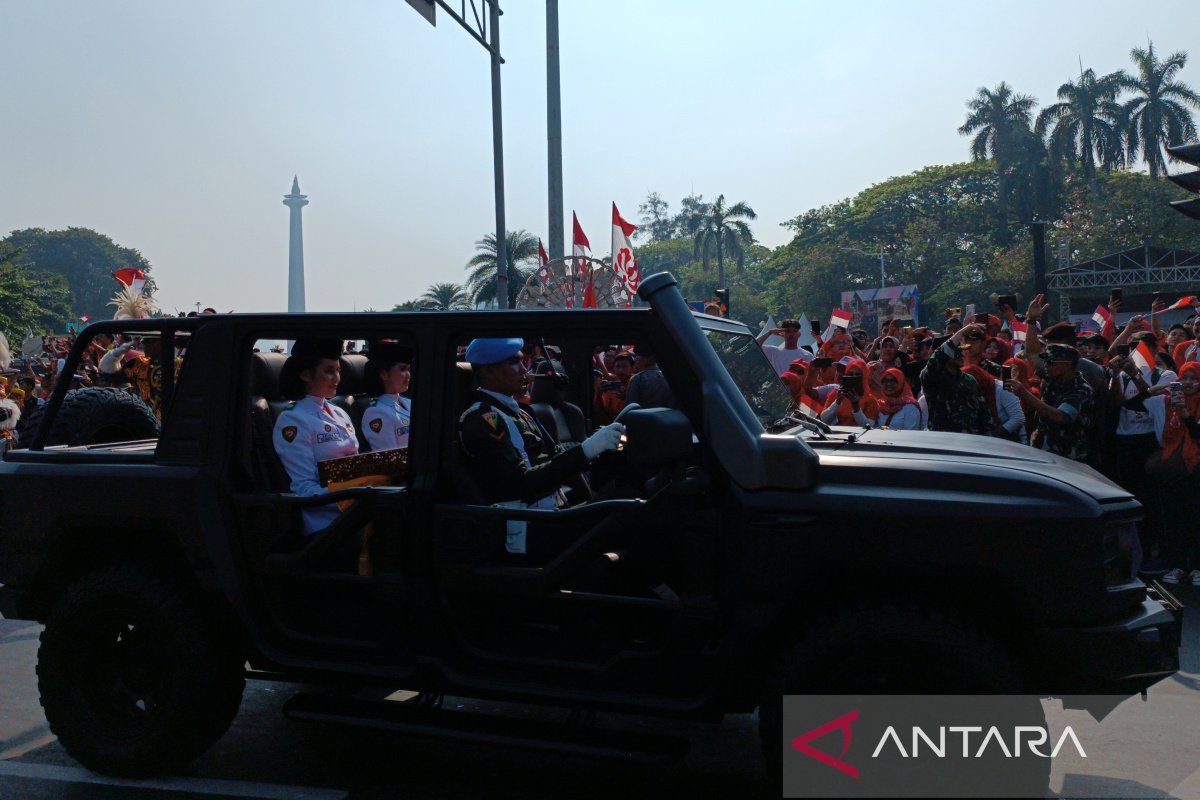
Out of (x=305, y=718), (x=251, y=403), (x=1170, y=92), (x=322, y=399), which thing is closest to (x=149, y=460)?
(x=251, y=403)

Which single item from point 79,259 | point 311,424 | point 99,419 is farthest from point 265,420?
point 79,259

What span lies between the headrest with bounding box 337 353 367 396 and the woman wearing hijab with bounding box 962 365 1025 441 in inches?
188

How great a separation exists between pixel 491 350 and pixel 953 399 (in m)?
4.89

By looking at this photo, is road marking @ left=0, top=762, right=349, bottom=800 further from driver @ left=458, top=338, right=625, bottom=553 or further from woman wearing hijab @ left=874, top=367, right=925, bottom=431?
woman wearing hijab @ left=874, top=367, right=925, bottom=431

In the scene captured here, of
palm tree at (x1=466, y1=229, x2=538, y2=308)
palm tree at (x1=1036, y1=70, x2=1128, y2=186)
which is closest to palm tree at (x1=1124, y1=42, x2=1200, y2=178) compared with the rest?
palm tree at (x1=1036, y1=70, x2=1128, y2=186)

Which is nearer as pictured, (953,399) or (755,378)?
(755,378)

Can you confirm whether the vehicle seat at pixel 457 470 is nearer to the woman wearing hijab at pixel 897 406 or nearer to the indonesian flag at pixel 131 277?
the woman wearing hijab at pixel 897 406

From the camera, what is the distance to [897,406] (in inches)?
314

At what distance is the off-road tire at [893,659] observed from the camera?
301cm

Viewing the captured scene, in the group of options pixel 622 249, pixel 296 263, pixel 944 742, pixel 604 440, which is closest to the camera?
pixel 944 742

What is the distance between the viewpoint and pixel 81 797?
389 cm

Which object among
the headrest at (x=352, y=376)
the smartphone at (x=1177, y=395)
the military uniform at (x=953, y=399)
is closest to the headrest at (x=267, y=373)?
the headrest at (x=352, y=376)

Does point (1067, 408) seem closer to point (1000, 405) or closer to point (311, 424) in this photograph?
point (1000, 405)

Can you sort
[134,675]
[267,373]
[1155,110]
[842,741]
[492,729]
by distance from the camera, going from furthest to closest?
1. [1155,110]
2. [267,373]
3. [134,675]
4. [492,729]
5. [842,741]
